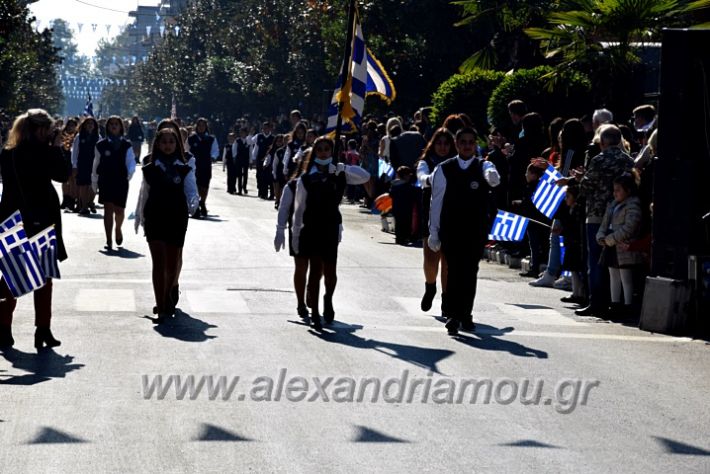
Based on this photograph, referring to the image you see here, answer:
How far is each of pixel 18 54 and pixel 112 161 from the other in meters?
27.2

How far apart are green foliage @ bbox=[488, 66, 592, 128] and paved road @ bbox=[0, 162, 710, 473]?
740 centimetres

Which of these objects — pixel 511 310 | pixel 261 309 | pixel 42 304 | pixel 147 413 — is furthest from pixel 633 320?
pixel 147 413

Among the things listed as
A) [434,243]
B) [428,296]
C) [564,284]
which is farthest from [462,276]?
[564,284]

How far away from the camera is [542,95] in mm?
23266

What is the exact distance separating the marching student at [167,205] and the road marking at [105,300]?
21.8 inches

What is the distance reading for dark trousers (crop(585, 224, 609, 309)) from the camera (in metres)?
14.0

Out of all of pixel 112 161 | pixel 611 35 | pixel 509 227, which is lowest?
pixel 509 227

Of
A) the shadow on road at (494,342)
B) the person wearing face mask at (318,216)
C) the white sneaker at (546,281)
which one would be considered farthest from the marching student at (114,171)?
the shadow on road at (494,342)

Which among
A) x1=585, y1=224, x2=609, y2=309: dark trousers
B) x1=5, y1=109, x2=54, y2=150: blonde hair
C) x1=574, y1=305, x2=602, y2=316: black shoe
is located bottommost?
x1=574, y1=305, x2=602, y2=316: black shoe

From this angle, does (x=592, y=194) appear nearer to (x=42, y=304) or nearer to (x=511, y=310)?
(x=511, y=310)

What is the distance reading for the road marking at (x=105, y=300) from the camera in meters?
13.5

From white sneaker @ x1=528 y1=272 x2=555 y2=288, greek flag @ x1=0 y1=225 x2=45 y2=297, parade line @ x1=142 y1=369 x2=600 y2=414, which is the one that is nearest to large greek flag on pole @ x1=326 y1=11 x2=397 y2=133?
white sneaker @ x1=528 y1=272 x2=555 y2=288

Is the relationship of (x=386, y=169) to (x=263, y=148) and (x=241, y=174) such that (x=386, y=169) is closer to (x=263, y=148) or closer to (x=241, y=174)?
(x=263, y=148)

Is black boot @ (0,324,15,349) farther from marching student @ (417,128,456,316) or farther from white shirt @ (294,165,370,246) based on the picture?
marching student @ (417,128,456,316)
